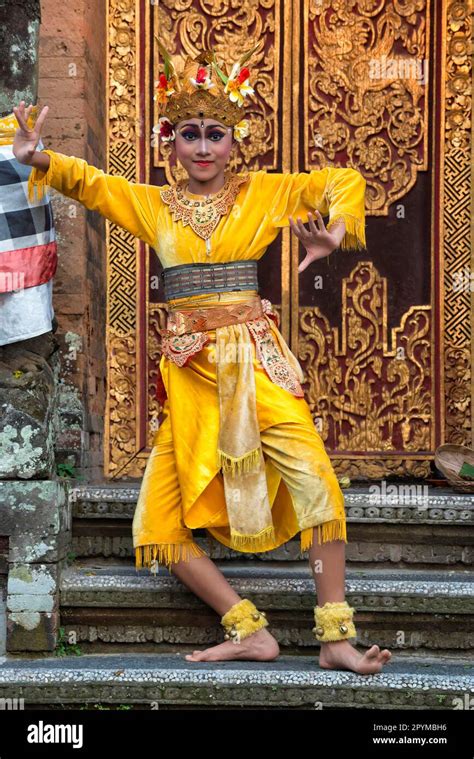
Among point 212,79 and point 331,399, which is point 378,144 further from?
point 212,79

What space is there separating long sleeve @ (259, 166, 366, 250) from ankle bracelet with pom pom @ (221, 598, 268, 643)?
140 cm

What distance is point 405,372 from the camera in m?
5.51

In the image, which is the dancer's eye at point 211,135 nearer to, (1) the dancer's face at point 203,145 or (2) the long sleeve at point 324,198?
(1) the dancer's face at point 203,145

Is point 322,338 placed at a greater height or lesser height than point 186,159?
lesser

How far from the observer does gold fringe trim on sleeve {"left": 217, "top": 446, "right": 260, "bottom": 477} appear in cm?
371

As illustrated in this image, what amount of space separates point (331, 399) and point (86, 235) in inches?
64.3

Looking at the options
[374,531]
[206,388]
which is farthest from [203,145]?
[374,531]

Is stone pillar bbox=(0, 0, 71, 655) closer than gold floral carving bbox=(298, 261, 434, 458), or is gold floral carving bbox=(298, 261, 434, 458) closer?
stone pillar bbox=(0, 0, 71, 655)

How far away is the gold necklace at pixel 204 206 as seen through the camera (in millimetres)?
3887

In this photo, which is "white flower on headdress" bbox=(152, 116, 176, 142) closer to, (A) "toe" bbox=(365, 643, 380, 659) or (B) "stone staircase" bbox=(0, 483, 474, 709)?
(B) "stone staircase" bbox=(0, 483, 474, 709)

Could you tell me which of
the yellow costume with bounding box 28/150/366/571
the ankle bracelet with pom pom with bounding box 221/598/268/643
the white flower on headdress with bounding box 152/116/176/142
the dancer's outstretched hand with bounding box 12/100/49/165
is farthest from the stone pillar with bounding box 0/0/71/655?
the white flower on headdress with bounding box 152/116/176/142

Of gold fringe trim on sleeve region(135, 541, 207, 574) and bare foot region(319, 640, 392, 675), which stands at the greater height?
gold fringe trim on sleeve region(135, 541, 207, 574)

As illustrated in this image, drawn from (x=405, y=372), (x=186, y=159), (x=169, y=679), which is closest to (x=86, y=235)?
(x=186, y=159)

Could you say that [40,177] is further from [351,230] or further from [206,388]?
[351,230]
